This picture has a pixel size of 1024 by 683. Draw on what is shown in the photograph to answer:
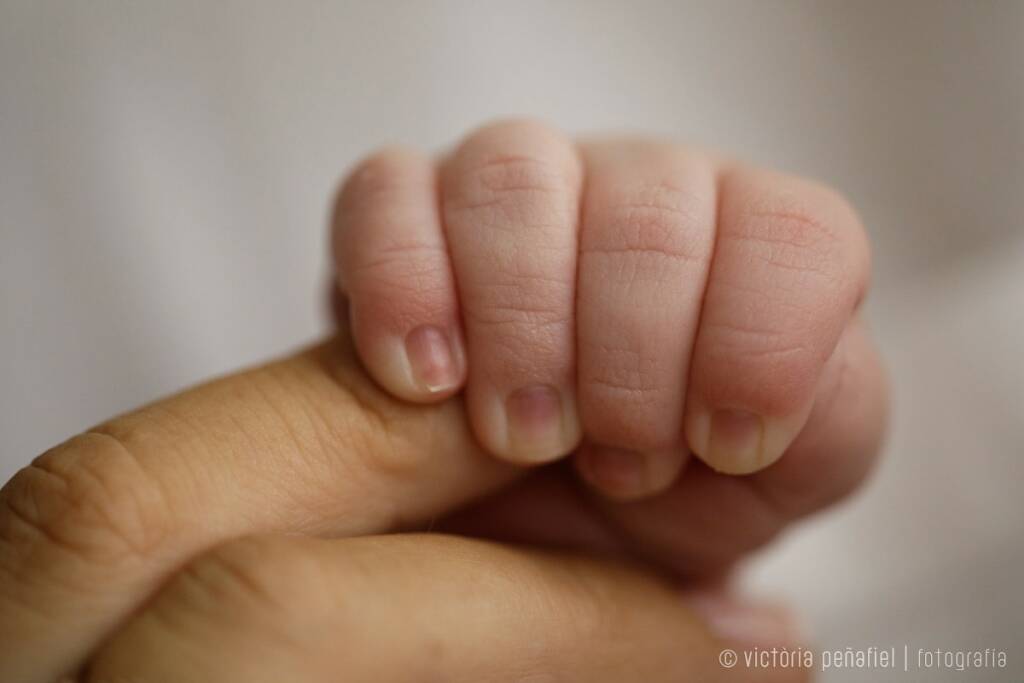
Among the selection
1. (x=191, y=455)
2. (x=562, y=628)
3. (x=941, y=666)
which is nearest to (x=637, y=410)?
(x=562, y=628)

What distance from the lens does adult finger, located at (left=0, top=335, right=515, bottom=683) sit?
45 cm

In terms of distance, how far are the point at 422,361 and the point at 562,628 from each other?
192 mm

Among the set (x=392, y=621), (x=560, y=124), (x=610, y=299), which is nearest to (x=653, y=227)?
(x=610, y=299)

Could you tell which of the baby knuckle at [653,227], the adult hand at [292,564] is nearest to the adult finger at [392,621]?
the adult hand at [292,564]

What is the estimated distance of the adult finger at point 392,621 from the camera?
1.39ft

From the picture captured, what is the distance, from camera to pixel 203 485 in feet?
1.63

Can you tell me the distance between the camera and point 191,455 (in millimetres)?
506

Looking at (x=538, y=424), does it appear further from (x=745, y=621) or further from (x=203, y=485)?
(x=745, y=621)

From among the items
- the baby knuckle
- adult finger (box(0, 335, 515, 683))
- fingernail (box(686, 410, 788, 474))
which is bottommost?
fingernail (box(686, 410, 788, 474))

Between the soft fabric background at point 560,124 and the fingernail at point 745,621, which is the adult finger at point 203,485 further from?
the soft fabric background at point 560,124

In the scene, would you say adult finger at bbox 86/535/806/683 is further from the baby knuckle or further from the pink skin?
the baby knuckle

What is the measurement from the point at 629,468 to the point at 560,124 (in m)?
0.76

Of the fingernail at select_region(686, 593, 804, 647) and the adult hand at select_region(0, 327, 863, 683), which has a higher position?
the adult hand at select_region(0, 327, 863, 683)

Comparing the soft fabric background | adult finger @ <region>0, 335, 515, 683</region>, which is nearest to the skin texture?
adult finger @ <region>0, 335, 515, 683</region>
